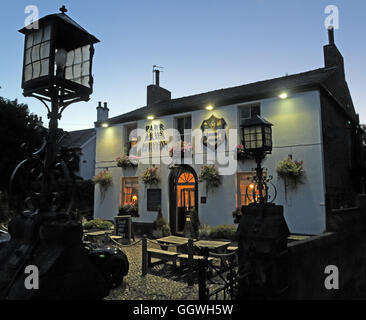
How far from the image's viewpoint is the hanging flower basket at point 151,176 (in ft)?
46.8

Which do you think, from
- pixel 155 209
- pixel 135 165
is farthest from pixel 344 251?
pixel 135 165

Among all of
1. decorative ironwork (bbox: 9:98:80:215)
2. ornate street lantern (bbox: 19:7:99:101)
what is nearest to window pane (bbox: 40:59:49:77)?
ornate street lantern (bbox: 19:7:99:101)

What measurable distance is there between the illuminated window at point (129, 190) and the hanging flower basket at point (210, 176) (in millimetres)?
4529

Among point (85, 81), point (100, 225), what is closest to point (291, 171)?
point (85, 81)

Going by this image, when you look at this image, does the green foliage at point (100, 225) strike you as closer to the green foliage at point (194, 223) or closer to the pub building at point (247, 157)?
the pub building at point (247, 157)

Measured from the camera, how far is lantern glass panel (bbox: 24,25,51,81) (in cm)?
388

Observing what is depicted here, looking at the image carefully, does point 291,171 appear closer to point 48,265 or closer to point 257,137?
point 257,137

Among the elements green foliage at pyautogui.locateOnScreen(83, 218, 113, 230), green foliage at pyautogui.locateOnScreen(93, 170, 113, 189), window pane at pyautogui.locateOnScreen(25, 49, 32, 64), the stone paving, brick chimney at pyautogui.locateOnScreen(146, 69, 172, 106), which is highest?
brick chimney at pyautogui.locateOnScreen(146, 69, 172, 106)

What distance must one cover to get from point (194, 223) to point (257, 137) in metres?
7.69

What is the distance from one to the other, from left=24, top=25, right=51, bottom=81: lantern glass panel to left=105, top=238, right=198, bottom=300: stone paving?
4.37m

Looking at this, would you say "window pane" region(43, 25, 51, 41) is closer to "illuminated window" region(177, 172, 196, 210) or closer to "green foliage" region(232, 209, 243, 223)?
"green foliage" region(232, 209, 243, 223)

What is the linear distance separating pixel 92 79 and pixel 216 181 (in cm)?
909

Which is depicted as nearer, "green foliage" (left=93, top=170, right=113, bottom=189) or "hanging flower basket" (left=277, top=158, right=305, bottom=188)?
"hanging flower basket" (left=277, top=158, right=305, bottom=188)

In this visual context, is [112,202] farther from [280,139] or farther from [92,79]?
[92,79]
